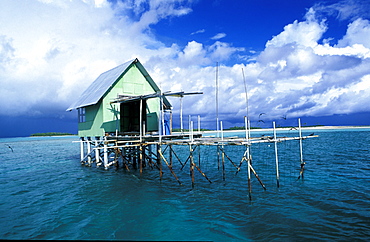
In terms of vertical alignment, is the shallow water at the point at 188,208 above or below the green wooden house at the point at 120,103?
below

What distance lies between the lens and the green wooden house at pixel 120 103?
1909cm

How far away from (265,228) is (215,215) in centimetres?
208

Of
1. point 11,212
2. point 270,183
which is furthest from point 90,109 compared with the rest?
point 270,183

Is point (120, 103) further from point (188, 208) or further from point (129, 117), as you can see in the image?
point (188, 208)

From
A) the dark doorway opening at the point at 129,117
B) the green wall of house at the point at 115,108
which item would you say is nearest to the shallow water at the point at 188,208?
the green wall of house at the point at 115,108

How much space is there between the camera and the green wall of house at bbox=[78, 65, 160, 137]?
19141 mm

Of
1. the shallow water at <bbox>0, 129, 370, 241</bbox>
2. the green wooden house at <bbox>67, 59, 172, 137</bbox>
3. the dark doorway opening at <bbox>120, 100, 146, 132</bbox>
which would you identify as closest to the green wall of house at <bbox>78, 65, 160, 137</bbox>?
the green wooden house at <bbox>67, 59, 172, 137</bbox>

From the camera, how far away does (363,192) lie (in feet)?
41.9

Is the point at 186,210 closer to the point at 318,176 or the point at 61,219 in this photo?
the point at 61,219

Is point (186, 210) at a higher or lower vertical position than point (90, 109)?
lower

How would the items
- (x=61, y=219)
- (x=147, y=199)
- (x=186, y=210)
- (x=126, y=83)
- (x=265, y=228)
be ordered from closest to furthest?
1. (x=265, y=228)
2. (x=61, y=219)
3. (x=186, y=210)
4. (x=147, y=199)
5. (x=126, y=83)

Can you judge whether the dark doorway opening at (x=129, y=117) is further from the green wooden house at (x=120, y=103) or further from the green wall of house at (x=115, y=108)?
the green wall of house at (x=115, y=108)

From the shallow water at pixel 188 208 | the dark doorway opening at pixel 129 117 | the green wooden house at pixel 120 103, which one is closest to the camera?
the shallow water at pixel 188 208

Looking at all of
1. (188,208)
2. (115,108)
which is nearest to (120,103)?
(115,108)
